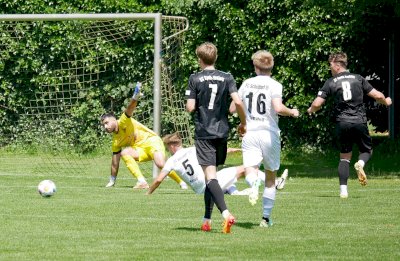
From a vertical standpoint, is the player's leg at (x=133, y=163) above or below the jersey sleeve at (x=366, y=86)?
below

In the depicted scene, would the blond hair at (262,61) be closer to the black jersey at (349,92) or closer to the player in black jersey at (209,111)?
the player in black jersey at (209,111)

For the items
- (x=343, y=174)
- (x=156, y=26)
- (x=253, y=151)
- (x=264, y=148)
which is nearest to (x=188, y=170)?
(x=343, y=174)

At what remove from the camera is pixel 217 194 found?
10328 millimetres

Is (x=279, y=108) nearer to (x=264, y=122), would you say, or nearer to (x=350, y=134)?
(x=264, y=122)

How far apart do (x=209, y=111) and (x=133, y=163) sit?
627cm

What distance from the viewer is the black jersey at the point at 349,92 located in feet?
48.4

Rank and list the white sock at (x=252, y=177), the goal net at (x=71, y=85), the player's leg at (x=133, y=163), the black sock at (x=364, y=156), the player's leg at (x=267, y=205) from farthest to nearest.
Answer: the goal net at (x=71, y=85)
the player's leg at (x=133, y=163)
the black sock at (x=364, y=156)
the white sock at (x=252, y=177)
the player's leg at (x=267, y=205)

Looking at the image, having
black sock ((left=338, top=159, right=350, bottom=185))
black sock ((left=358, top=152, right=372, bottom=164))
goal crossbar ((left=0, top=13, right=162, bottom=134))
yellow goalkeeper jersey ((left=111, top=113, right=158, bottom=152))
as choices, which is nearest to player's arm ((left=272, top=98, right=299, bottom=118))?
black sock ((left=338, top=159, right=350, bottom=185))

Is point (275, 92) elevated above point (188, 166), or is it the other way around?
point (275, 92)

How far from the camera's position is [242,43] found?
2305cm

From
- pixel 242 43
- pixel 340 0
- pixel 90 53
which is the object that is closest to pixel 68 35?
pixel 90 53

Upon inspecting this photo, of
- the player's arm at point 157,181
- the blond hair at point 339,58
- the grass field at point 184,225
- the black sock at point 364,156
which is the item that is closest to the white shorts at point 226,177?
the grass field at point 184,225

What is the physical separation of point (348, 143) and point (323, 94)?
744 mm

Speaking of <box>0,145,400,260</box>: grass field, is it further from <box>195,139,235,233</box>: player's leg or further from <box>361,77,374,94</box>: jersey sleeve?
<box>361,77,374,94</box>: jersey sleeve
